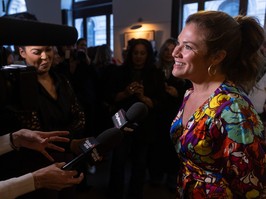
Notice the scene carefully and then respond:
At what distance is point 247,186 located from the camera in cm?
81

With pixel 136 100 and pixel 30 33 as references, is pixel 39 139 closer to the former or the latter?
pixel 30 33

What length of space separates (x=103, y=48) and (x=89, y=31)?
3.46 metres

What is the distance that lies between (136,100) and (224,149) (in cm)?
113

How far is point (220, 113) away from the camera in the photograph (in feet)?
2.74

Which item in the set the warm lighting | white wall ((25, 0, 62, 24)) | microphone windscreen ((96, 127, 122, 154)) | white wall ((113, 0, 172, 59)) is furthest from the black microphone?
white wall ((25, 0, 62, 24))

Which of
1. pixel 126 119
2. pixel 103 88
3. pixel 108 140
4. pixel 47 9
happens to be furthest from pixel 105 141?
pixel 47 9

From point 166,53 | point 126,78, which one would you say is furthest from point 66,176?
point 166,53

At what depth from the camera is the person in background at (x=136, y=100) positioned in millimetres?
1923

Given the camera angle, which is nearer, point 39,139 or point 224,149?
point 224,149

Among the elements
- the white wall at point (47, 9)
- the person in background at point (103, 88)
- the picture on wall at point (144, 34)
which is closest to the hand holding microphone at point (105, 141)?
the person in background at point (103, 88)

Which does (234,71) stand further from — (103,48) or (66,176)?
(103,48)

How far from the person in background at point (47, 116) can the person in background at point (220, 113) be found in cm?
47

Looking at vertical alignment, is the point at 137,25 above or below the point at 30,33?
above

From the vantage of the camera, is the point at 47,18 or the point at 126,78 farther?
the point at 47,18
